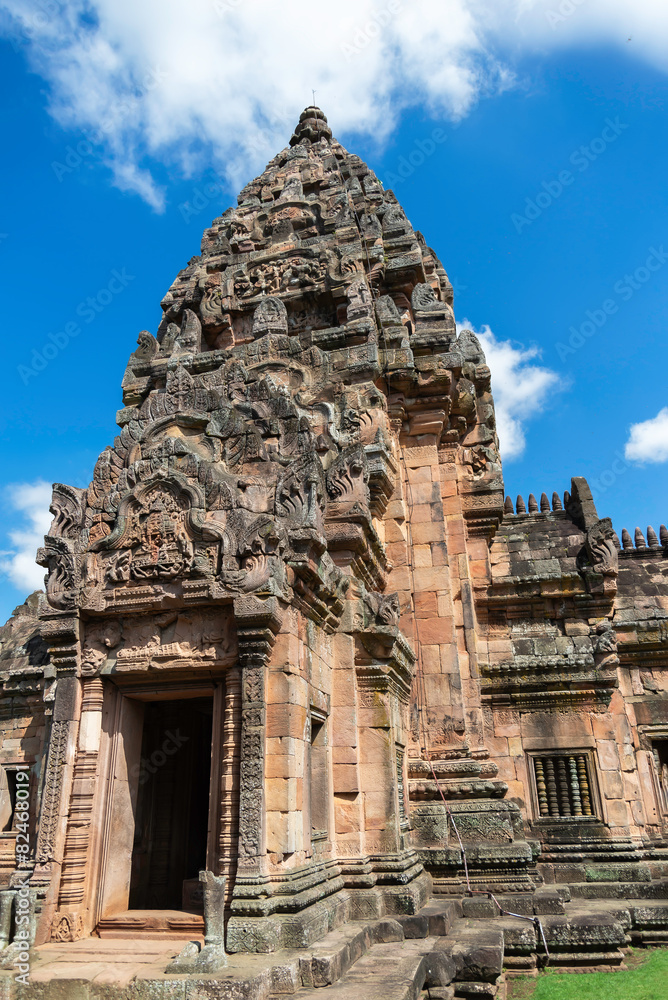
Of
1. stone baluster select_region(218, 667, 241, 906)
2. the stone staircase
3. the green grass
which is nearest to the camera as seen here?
the stone staircase

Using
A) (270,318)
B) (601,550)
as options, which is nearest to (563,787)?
(601,550)

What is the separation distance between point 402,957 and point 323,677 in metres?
3.06

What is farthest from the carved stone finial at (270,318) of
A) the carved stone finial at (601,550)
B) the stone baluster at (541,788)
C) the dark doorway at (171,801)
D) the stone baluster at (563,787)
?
the stone baluster at (563,787)

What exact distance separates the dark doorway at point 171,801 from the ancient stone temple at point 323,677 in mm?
53

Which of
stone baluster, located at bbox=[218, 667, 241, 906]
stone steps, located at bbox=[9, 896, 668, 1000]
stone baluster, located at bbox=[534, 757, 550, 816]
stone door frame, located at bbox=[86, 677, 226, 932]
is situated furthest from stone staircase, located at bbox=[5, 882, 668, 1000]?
stone baluster, located at bbox=[534, 757, 550, 816]

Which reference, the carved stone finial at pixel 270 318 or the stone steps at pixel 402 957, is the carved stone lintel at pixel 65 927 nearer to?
the stone steps at pixel 402 957

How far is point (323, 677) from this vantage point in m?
8.91

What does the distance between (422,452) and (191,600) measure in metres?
6.34

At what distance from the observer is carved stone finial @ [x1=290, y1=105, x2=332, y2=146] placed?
21.4m

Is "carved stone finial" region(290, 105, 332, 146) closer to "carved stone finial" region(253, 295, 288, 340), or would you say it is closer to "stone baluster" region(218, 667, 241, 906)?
"carved stone finial" region(253, 295, 288, 340)

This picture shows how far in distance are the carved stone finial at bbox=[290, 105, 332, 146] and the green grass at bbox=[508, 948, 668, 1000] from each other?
20.6 metres

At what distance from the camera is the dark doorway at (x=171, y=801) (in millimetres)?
10203

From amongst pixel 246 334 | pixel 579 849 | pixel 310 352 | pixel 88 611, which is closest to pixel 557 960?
pixel 579 849

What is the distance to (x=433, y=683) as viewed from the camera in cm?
1138
